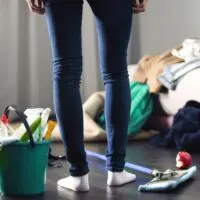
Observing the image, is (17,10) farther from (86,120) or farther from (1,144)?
(1,144)

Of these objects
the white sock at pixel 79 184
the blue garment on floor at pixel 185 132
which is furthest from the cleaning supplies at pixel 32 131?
the blue garment on floor at pixel 185 132

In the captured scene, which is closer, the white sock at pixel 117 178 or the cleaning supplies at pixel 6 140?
the cleaning supplies at pixel 6 140

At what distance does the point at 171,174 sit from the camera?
5.06 ft

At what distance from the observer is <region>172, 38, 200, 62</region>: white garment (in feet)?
8.94

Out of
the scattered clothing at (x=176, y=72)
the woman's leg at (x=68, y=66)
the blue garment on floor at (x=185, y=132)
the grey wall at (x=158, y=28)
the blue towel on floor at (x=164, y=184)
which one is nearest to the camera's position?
the woman's leg at (x=68, y=66)

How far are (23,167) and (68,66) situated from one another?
32cm

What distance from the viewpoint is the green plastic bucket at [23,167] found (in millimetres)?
1367

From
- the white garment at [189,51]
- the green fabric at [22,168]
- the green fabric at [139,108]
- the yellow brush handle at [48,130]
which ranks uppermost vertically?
the white garment at [189,51]

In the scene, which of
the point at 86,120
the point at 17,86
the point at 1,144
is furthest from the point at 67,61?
the point at 17,86

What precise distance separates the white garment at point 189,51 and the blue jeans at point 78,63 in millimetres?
1363

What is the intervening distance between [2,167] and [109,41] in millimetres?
477

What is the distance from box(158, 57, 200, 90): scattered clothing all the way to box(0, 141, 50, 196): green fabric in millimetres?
1356

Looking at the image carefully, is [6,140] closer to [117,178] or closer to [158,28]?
[117,178]

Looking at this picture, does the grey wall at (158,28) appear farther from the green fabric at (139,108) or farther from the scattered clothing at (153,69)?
the green fabric at (139,108)
